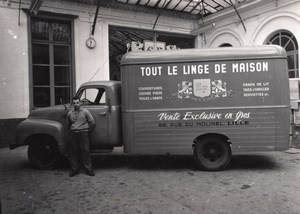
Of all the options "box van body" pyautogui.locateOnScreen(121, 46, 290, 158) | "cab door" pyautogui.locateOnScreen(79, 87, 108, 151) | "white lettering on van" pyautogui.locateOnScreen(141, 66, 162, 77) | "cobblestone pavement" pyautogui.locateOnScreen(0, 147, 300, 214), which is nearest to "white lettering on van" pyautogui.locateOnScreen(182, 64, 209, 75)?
"box van body" pyautogui.locateOnScreen(121, 46, 290, 158)

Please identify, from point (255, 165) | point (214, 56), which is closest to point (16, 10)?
point (214, 56)

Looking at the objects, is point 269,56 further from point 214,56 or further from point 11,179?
point 11,179

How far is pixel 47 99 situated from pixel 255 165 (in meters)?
7.77

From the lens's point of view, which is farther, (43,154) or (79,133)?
(43,154)

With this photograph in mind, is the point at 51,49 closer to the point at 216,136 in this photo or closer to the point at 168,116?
the point at 168,116

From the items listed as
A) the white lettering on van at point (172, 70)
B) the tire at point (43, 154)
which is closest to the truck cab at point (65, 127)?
the tire at point (43, 154)

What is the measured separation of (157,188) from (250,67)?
10.7ft

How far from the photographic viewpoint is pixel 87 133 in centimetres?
629

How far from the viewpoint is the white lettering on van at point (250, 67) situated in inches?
243

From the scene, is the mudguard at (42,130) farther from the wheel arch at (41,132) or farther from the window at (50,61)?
the window at (50,61)

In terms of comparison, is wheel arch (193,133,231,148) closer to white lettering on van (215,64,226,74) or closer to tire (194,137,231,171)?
tire (194,137,231,171)

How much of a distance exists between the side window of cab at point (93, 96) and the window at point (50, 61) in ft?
14.5

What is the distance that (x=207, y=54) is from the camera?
632 cm

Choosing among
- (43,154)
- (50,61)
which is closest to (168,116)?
(43,154)
